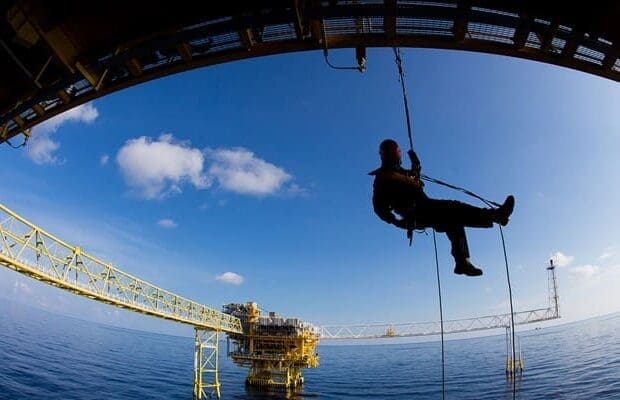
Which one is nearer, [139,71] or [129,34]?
[129,34]

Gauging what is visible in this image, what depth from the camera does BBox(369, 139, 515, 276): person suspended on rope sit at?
5617mm

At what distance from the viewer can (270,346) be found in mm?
48781

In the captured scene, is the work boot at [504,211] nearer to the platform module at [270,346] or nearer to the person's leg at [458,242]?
the person's leg at [458,242]

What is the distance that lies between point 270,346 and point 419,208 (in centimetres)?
4806

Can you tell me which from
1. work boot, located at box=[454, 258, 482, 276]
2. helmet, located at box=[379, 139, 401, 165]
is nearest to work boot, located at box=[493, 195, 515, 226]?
work boot, located at box=[454, 258, 482, 276]

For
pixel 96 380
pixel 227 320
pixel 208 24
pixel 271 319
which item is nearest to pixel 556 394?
pixel 271 319

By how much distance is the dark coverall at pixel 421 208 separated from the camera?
18.5 feet

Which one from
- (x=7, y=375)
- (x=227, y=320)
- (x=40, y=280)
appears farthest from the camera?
(x=227, y=320)

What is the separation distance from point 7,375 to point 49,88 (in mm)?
48268

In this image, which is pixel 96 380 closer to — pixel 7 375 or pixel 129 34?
pixel 7 375

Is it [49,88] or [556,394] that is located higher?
[49,88]

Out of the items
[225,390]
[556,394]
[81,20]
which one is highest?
[81,20]

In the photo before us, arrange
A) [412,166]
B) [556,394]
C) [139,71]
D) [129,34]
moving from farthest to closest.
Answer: [556,394] → [139,71] → [129,34] → [412,166]

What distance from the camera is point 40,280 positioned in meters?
21.0
